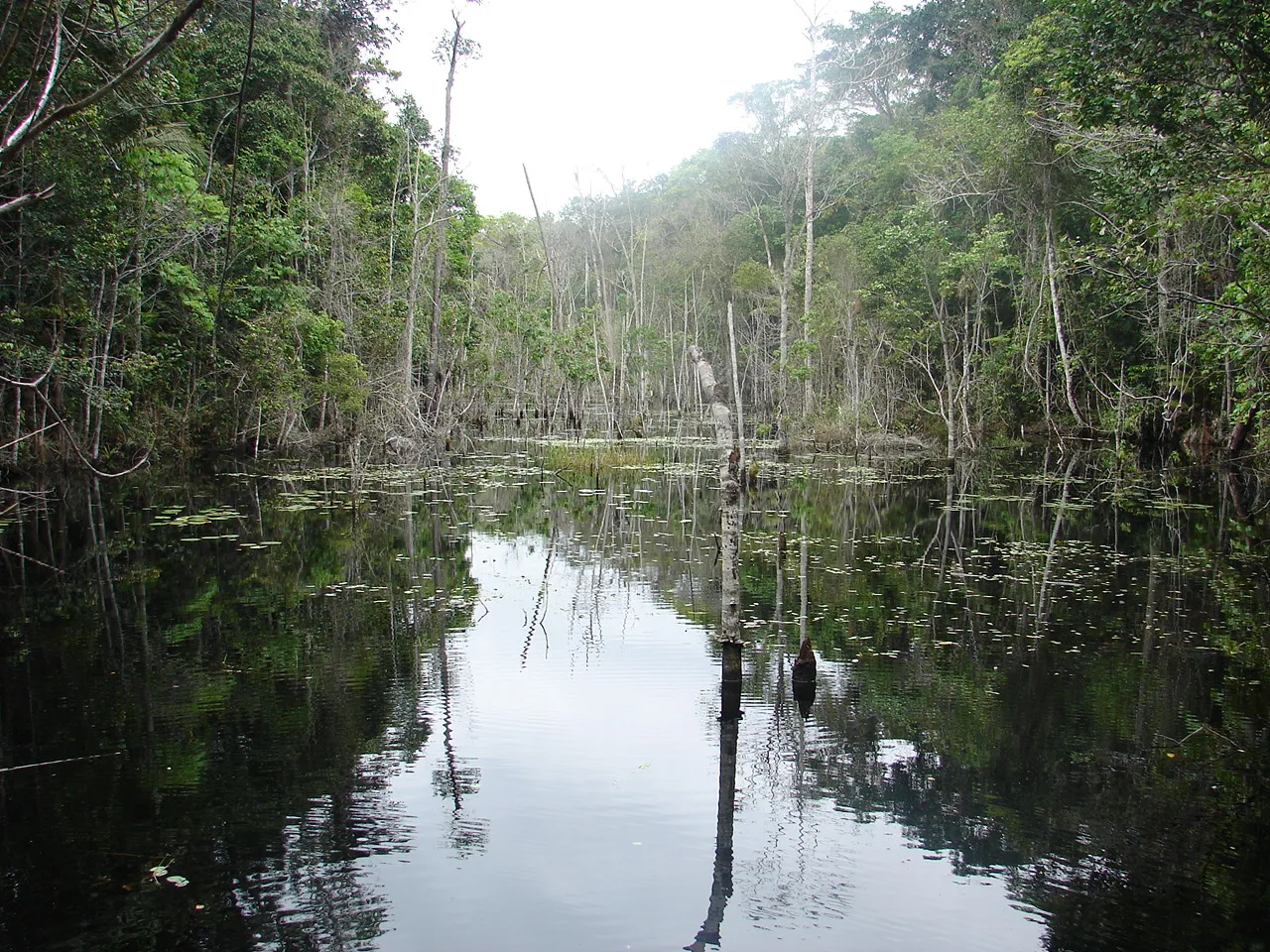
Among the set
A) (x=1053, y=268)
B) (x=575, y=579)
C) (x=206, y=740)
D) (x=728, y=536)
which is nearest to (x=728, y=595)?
(x=728, y=536)

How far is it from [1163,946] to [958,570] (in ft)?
22.0

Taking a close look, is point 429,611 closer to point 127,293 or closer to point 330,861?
point 330,861

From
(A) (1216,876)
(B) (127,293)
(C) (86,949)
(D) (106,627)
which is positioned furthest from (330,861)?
(B) (127,293)

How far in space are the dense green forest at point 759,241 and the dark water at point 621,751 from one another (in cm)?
302

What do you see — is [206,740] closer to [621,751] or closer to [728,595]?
[621,751]

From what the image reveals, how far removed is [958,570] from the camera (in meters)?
9.98

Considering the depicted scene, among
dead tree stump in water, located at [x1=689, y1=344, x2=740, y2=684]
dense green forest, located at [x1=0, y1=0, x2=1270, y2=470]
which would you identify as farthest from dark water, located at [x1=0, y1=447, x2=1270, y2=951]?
dense green forest, located at [x1=0, y1=0, x2=1270, y2=470]

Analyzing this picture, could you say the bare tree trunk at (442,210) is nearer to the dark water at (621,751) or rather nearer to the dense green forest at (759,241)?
the dense green forest at (759,241)

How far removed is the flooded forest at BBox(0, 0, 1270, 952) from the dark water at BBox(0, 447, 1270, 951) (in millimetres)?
31

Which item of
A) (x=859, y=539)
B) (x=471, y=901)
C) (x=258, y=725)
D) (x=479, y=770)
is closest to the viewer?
(x=471, y=901)

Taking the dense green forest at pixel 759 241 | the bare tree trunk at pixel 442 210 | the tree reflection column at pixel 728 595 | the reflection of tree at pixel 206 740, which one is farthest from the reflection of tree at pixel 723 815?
the bare tree trunk at pixel 442 210

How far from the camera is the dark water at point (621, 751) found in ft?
12.3

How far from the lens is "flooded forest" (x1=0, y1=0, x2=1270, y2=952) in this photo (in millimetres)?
3949

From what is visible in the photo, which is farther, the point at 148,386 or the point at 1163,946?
the point at 148,386
